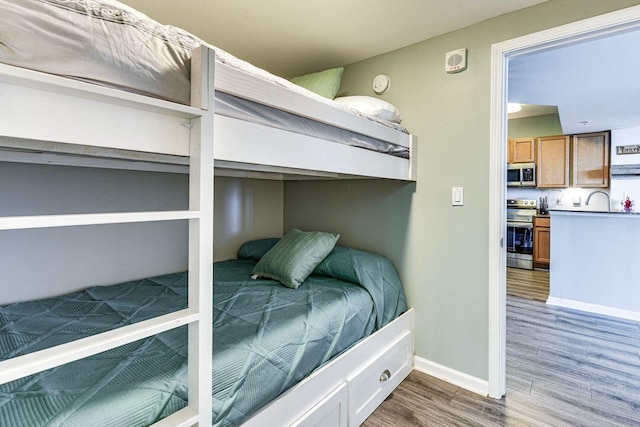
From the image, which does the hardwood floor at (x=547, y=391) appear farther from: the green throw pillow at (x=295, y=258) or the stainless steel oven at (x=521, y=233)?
the stainless steel oven at (x=521, y=233)

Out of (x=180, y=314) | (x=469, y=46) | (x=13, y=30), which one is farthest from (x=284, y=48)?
(x=180, y=314)

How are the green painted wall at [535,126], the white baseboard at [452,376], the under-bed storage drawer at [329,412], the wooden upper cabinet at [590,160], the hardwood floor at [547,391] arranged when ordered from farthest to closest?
the green painted wall at [535,126], the wooden upper cabinet at [590,160], the white baseboard at [452,376], the hardwood floor at [547,391], the under-bed storage drawer at [329,412]

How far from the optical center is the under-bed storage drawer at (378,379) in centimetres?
155

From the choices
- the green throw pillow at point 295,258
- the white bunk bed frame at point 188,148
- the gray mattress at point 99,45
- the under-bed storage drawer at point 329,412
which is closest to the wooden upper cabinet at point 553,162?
the green throw pillow at point 295,258

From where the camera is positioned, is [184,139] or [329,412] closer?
[184,139]

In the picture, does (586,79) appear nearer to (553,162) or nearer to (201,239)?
(553,162)

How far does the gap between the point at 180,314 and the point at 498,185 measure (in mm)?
1774

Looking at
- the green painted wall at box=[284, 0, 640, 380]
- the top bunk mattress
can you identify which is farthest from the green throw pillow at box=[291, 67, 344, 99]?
the top bunk mattress

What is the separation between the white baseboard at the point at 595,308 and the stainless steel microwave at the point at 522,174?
2.46m

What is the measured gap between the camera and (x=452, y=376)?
6.59 feet

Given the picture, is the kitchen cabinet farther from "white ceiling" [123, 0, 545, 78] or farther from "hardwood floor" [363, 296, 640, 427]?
"white ceiling" [123, 0, 545, 78]

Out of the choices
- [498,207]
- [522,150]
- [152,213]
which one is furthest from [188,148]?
[522,150]

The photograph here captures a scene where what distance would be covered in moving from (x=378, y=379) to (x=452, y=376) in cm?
60

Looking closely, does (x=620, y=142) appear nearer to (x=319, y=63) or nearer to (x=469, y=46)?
(x=469, y=46)
